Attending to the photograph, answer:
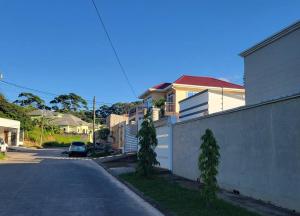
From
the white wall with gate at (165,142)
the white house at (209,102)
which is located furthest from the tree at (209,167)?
the white house at (209,102)

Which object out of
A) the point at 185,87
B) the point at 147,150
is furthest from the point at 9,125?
the point at 147,150

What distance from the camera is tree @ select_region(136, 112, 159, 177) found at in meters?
18.5

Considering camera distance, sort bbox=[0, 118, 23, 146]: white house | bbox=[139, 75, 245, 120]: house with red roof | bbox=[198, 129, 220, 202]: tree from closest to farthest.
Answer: bbox=[198, 129, 220, 202]: tree
bbox=[139, 75, 245, 120]: house with red roof
bbox=[0, 118, 23, 146]: white house

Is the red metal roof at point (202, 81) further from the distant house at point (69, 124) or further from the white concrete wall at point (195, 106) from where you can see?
the distant house at point (69, 124)

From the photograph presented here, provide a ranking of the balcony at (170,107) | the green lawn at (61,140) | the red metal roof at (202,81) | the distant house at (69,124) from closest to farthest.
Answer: the red metal roof at (202,81) → the balcony at (170,107) → the green lawn at (61,140) → the distant house at (69,124)

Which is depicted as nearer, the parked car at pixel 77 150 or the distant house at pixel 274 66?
the distant house at pixel 274 66

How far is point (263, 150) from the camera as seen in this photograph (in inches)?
446

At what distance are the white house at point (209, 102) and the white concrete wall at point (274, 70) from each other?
24.5 feet

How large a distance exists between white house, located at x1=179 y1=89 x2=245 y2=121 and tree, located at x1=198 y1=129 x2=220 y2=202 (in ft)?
51.9

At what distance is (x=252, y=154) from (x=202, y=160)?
83.0 inches

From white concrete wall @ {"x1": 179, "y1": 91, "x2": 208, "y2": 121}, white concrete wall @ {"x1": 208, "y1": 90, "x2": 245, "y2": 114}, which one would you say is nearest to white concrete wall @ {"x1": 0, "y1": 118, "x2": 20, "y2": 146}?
white concrete wall @ {"x1": 179, "y1": 91, "x2": 208, "y2": 121}

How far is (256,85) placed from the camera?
18.7 m

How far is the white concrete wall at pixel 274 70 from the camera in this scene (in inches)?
615

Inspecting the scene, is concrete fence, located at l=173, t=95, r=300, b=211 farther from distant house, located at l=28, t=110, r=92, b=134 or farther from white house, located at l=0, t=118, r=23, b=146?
distant house, located at l=28, t=110, r=92, b=134
